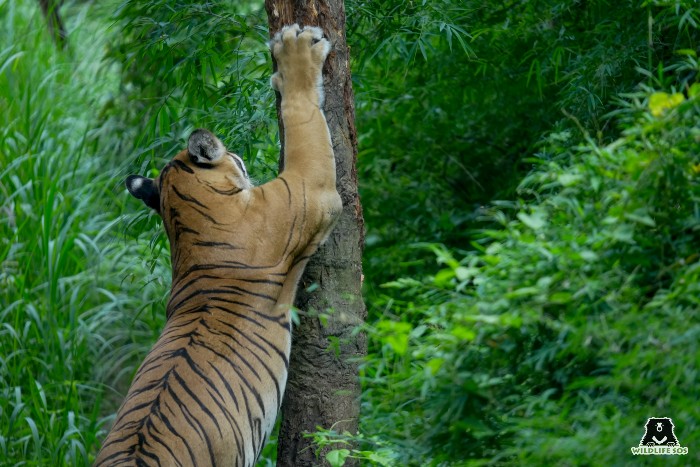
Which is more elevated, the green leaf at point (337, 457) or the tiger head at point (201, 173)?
the tiger head at point (201, 173)

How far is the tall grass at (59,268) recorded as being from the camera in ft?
17.5

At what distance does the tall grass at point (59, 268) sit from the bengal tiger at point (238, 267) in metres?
0.91

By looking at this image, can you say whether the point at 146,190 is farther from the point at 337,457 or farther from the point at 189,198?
the point at 337,457

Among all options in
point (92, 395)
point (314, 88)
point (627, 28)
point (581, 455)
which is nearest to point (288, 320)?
point (314, 88)

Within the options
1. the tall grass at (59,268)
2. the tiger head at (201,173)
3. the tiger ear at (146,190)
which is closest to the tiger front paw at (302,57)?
the tiger head at (201,173)

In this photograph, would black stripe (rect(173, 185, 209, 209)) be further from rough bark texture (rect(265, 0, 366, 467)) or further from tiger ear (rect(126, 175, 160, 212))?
rough bark texture (rect(265, 0, 366, 467))

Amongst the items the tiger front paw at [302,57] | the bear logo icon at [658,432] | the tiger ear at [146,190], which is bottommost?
the bear logo icon at [658,432]

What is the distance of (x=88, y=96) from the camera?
764cm

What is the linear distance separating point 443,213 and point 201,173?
8.05 feet

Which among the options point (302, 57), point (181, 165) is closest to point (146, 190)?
point (181, 165)

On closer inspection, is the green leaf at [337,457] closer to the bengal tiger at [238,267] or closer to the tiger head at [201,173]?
the bengal tiger at [238,267]

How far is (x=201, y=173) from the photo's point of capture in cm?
381

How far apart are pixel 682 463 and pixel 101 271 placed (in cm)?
503

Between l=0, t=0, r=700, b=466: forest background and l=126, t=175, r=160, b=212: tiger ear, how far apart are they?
0.50m
